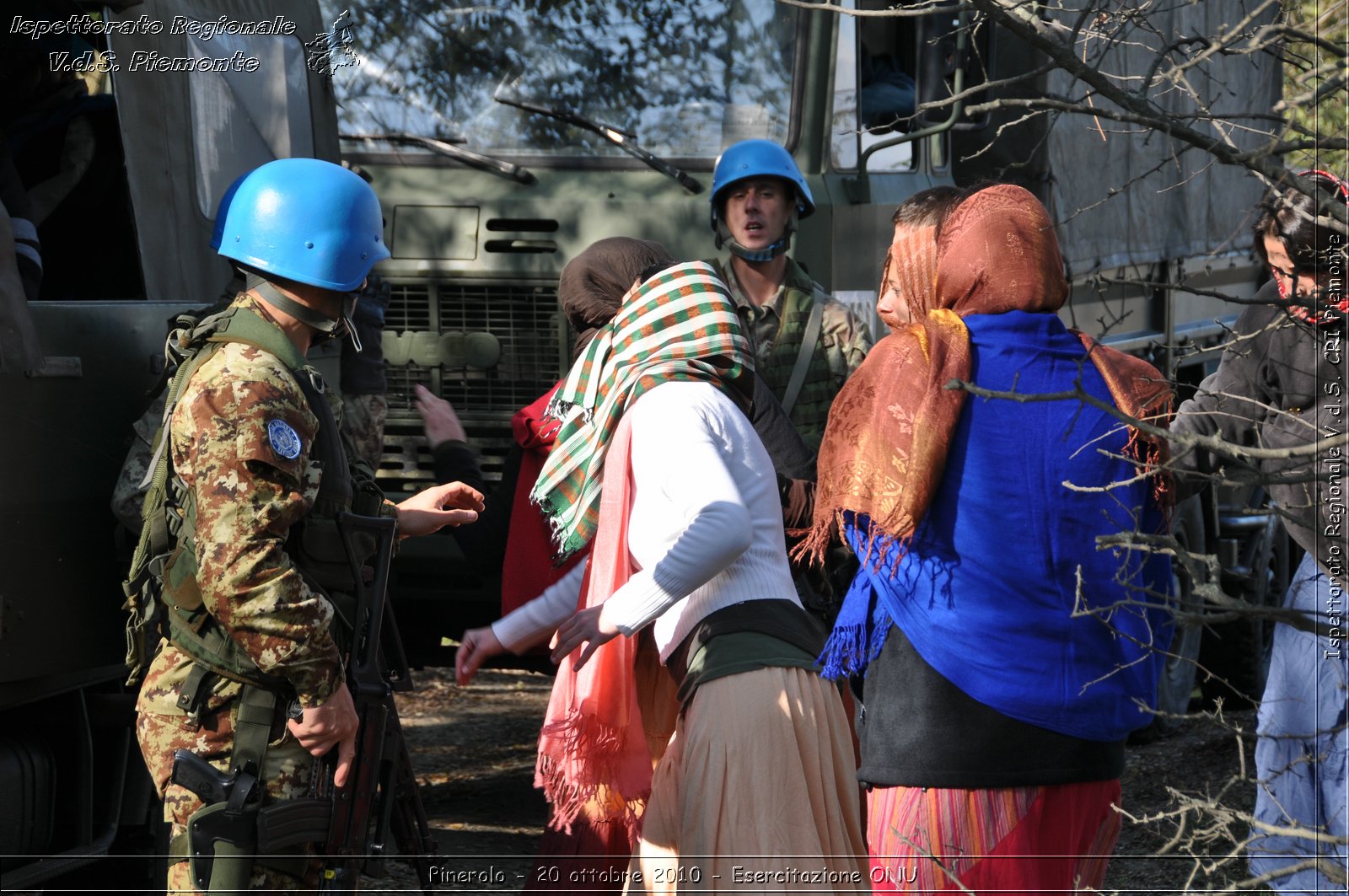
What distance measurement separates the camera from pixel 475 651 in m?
3.22

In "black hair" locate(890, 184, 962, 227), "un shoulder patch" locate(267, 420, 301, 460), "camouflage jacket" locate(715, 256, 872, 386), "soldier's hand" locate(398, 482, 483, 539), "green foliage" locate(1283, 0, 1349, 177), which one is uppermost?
"green foliage" locate(1283, 0, 1349, 177)

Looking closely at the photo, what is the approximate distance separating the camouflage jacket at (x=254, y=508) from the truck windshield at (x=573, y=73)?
331 cm

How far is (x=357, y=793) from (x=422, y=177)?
3540 millimetres

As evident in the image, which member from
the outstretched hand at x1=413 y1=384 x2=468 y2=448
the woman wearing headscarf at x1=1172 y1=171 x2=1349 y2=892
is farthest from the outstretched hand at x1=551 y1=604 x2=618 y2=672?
the outstretched hand at x1=413 y1=384 x2=468 y2=448

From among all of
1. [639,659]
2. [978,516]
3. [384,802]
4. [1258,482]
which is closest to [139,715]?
[384,802]

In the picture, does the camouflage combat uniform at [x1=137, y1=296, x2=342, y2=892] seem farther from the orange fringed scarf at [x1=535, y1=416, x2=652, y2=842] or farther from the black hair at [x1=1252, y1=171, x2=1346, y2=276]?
the black hair at [x1=1252, y1=171, x2=1346, y2=276]

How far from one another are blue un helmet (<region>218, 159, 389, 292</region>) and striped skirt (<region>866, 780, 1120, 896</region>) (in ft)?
4.84

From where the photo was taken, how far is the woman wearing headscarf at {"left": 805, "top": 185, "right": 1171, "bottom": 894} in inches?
98.7

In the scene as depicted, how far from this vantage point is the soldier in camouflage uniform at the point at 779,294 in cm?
487

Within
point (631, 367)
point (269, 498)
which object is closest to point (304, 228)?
point (269, 498)

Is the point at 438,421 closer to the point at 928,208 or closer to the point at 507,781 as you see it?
the point at 928,208

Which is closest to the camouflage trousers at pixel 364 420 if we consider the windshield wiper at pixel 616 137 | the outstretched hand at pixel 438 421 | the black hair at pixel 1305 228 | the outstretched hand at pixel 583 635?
the outstretched hand at pixel 438 421

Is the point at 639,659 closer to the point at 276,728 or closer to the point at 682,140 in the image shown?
the point at 276,728

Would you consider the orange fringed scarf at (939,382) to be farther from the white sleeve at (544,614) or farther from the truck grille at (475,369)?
the truck grille at (475,369)
